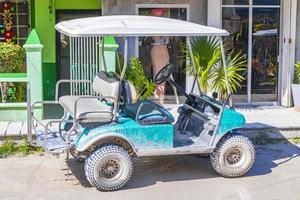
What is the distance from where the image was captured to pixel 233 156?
7406 mm

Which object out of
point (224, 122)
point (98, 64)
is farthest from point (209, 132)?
point (98, 64)

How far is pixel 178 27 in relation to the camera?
7.13m

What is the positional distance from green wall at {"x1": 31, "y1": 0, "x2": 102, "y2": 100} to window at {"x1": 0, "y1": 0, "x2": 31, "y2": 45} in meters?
0.47

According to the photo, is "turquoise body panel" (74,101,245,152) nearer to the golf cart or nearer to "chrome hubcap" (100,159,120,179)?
the golf cart

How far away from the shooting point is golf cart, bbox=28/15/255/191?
6.80 meters

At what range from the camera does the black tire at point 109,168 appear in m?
6.77

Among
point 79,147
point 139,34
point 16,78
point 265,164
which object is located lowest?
point 265,164

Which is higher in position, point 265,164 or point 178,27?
point 178,27

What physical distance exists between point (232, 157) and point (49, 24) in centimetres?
633

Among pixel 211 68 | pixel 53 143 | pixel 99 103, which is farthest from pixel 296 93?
pixel 53 143

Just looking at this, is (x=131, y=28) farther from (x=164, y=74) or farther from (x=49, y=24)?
(x=49, y=24)

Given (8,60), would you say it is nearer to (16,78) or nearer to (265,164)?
(16,78)

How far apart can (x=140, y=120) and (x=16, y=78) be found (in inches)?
138

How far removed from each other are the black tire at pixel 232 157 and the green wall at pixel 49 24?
5.91 m
